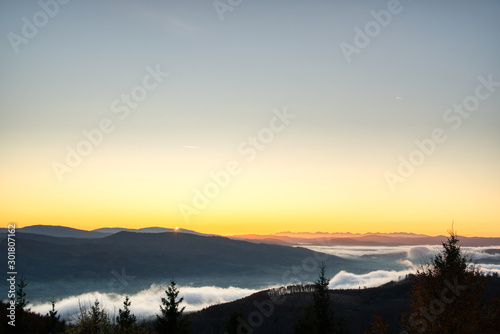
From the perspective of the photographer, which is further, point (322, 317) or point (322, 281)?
point (322, 281)

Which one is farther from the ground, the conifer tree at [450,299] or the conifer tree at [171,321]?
the conifer tree at [450,299]

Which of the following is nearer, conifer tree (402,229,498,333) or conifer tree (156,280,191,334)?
conifer tree (402,229,498,333)

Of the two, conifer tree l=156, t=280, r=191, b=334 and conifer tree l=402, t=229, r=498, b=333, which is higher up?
conifer tree l=402, t=229, r=498, b=333

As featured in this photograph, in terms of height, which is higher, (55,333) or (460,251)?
(460,251)

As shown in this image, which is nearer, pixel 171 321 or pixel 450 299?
pixel 450 299

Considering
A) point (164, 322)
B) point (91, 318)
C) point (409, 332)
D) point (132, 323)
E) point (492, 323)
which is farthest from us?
point (132, 323)

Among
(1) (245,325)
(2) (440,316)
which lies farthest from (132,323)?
(2) (440,316)

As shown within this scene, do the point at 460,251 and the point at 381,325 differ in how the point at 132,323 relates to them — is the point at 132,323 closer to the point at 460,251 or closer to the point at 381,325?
the point at 381,325

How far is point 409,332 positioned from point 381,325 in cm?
223

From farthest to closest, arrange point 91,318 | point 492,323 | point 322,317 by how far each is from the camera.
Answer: point 91,318, point 322,317, point 492,323

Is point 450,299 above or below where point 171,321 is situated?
above

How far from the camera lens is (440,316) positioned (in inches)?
1196

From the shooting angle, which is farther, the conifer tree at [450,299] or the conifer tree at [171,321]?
the conifer tree at [171,321]

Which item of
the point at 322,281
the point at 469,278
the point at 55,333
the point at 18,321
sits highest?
the point at 469,278
